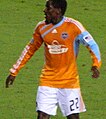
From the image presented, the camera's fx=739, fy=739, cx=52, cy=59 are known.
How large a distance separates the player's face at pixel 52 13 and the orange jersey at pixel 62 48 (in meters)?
0.09

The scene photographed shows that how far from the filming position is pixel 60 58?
9156 mm

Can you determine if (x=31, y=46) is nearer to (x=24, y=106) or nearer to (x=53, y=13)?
(x=53, y=13)

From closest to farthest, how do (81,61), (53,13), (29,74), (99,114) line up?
(53,13) < (99,114) < (29,74) < (81,61)

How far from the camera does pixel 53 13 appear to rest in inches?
357

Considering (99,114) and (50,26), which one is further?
(99,114)

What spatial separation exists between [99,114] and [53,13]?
9.60ft

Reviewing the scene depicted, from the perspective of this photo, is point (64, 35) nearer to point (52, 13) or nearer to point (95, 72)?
point (52, 13)

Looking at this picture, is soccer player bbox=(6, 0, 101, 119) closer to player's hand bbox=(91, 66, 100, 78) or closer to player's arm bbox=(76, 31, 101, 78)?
player's arm bbox=(76, 31, 101, 78)

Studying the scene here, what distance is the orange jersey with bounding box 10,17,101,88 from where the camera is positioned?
911 cm

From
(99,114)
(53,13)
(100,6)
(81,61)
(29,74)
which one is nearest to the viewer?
(53,13)

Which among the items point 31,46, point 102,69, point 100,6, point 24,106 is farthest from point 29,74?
point 100,6

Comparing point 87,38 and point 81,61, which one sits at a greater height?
point 87,38

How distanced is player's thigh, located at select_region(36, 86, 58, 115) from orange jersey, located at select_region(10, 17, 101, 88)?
0.08 meters

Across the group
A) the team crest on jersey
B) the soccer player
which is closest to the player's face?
the soccer player
